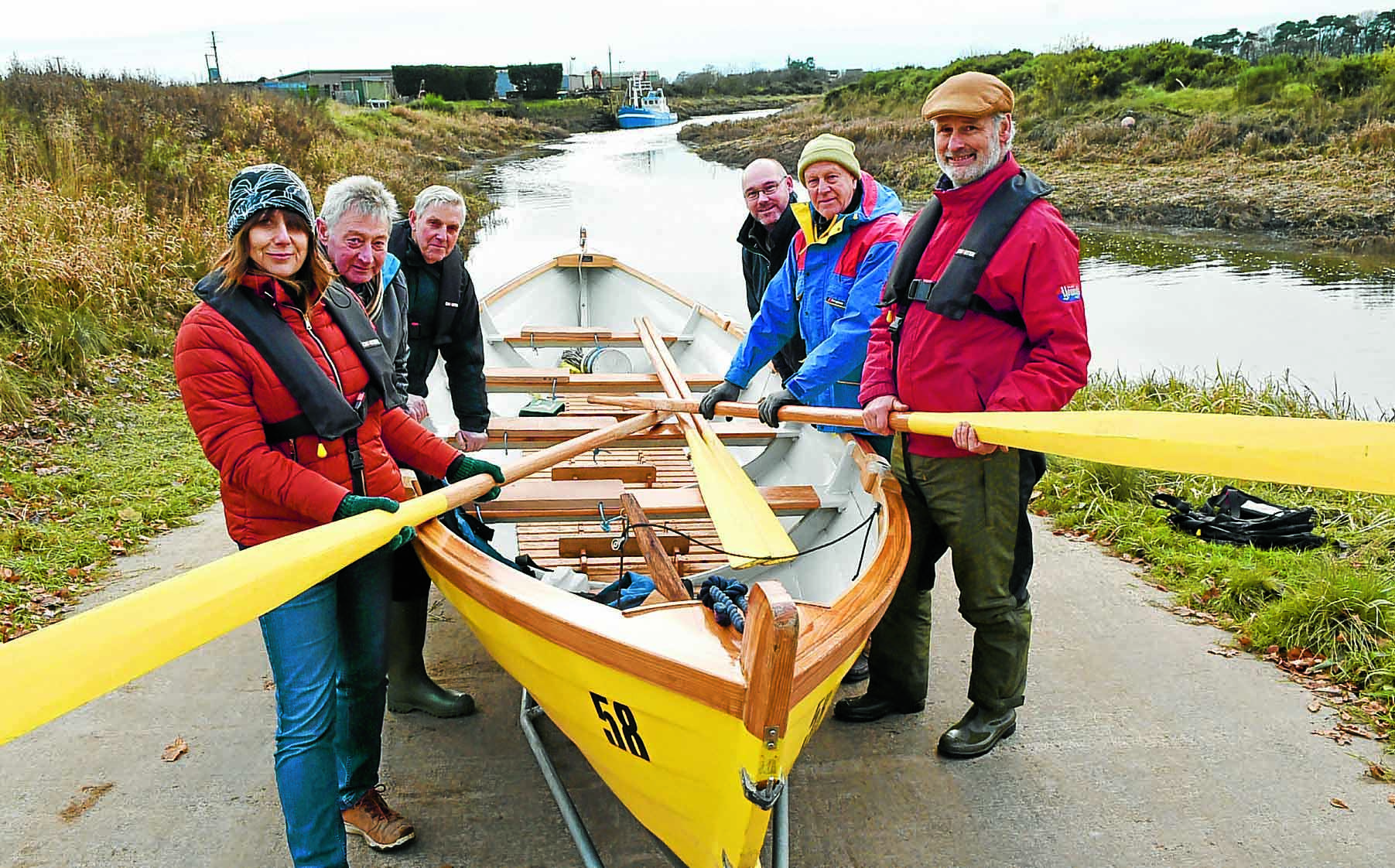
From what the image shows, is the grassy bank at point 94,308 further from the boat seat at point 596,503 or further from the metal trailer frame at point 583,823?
the metal trailer frame at point 583,823

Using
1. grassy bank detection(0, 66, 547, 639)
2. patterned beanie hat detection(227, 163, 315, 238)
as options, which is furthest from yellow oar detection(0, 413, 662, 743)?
grassy bank detection(0, 66, 547, 639)

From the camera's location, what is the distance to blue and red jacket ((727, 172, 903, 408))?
3484mm

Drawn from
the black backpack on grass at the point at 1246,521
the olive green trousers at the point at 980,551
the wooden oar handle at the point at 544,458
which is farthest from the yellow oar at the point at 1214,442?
the black backpack on grass at the point at 1246,521

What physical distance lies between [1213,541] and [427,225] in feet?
13.8

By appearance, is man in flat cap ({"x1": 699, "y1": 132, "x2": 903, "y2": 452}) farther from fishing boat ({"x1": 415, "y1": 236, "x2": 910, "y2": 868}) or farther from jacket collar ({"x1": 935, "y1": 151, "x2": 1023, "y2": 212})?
jacket collar ({"x1": 935, "y1": 151, "x2": 1023, "y2": 212})

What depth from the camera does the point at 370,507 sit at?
2.47 meters

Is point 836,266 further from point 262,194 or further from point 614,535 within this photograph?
point 262,194

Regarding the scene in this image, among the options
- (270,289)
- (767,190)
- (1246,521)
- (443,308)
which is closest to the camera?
(270,289)

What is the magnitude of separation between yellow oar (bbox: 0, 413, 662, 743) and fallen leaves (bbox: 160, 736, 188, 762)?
161cm

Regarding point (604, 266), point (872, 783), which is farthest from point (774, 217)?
point (604, 266)

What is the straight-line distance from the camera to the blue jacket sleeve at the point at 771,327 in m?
4.05

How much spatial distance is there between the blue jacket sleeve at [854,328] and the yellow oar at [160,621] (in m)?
1.70

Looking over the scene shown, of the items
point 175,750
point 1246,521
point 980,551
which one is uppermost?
point 980,551

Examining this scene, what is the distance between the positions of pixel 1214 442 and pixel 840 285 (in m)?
1.65
